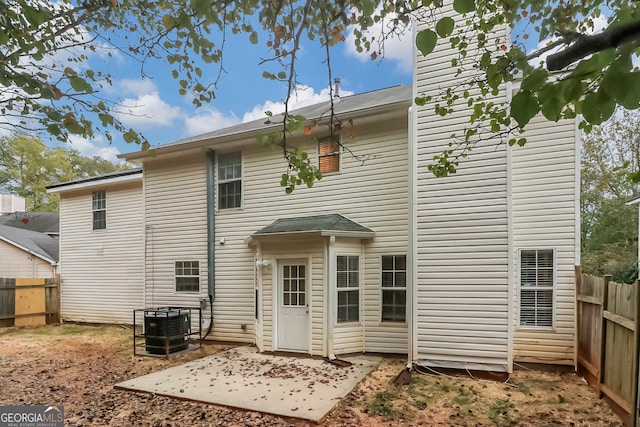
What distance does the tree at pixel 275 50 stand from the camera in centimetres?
107

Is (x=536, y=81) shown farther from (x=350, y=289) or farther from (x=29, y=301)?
(x=29, y=301)

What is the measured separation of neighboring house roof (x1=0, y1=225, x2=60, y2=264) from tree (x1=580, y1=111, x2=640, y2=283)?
20.6 m

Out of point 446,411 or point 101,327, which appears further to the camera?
point 101,327

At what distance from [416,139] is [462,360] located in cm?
400

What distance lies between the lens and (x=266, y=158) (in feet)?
27.4

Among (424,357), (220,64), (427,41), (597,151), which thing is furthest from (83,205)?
(597,151)

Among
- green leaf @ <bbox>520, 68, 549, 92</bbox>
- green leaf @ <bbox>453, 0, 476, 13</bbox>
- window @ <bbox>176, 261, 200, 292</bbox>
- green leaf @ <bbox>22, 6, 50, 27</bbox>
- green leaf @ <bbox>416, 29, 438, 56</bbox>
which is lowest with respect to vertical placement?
window @ <bbox>176, 261, 200, 292</bbox>

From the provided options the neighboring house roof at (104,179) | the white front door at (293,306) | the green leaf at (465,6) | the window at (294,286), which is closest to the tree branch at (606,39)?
the green leaf at (465,6)

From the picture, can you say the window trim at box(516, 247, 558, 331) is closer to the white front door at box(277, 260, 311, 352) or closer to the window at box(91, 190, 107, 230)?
the white front door at box(277, 260, 311, 352)

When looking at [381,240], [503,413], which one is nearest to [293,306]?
[381,240]

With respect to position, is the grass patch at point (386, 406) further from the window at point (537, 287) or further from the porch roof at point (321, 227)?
the window at point (537, 287)

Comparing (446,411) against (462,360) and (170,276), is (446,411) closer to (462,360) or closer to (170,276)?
(462,360)

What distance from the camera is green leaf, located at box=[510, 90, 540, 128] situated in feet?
3.61

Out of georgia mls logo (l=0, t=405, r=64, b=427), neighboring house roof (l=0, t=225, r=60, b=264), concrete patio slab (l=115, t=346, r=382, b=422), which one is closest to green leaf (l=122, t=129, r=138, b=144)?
concrete patio slab (l=115, t=346, r=382, b=422)
